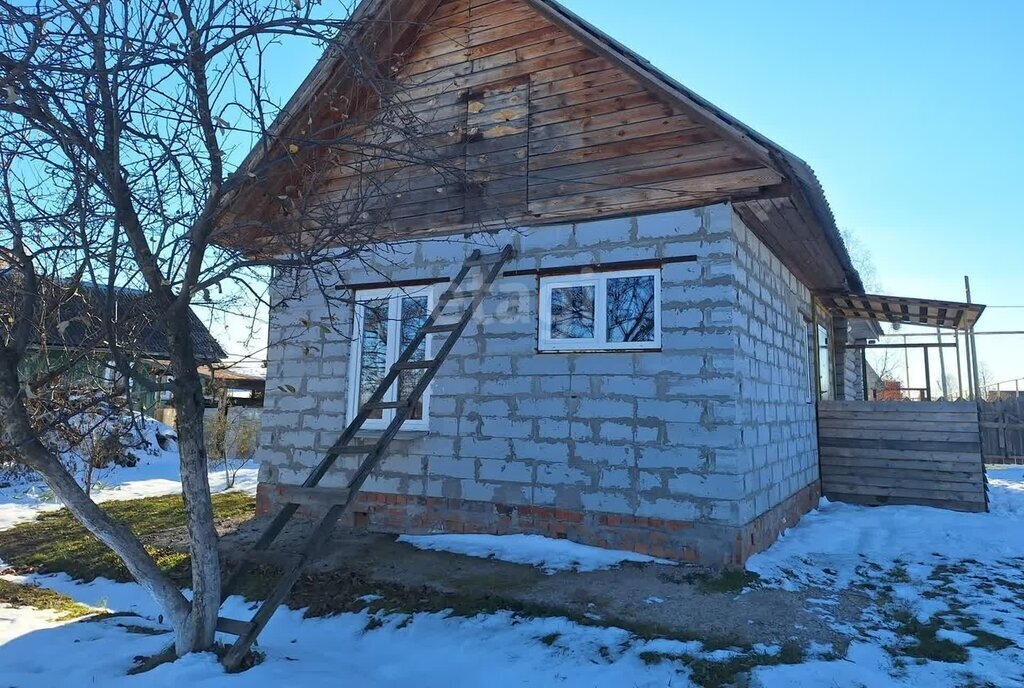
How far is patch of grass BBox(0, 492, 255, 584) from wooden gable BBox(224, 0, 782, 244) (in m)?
4.25

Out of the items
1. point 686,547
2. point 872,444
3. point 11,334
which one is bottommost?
point 686,547

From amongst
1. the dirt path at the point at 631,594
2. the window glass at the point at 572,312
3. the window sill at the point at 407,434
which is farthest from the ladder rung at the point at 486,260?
the dirt path at the point at 631,594

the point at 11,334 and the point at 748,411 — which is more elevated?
the point at 11,334

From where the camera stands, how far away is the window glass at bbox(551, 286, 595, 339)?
21.2 feet

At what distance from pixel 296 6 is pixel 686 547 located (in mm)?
5108

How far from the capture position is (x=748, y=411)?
6176mm

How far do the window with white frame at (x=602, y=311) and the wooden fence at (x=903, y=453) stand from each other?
5189mm

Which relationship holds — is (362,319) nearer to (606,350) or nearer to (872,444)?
(606,350)

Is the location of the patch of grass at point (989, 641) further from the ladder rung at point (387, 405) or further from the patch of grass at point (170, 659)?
the patch of grass at point (170, 659)

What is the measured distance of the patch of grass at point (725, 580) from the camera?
5.12 metres

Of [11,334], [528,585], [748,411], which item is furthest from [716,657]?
[11,334]

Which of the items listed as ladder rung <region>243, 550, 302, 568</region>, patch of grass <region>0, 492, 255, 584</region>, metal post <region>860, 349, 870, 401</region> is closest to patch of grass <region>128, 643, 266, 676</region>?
ladder rung <region>243, 550, 302, 568</region>

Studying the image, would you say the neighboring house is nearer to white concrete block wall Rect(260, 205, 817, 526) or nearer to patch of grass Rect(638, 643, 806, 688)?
white concrete block wall Rect(260, 205, 817, 526)

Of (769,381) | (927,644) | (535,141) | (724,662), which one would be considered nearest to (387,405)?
(724,662)
